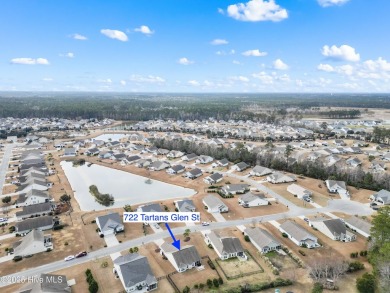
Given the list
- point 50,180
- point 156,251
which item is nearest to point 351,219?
point 156,251

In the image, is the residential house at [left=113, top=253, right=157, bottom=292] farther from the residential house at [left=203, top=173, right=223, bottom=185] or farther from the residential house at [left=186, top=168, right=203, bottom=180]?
the residential house at [left=186, top=168, right=203, bottom=180]

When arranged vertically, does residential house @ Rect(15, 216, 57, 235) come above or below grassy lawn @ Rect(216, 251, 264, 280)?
above

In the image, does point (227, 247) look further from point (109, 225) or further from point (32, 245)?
point (32, 245)

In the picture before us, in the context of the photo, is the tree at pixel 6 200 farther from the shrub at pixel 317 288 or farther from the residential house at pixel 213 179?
the shrub at pixel 317 288

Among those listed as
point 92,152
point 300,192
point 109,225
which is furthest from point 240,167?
point 92,152

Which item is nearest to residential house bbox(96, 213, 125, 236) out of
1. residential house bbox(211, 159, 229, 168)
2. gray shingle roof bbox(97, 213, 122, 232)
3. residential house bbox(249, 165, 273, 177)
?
gray shingle roof bbox(97, 213, 122, 232)

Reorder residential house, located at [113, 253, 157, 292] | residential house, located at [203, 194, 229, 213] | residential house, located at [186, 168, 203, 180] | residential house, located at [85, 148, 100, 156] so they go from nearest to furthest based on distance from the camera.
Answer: residential house, located at [113, 253, 157, 292], residential house, located at [203, 194, 229, 213], residential house, located at [186, 168, 203, 180], residential house, located at [85, 148, 100, 156]

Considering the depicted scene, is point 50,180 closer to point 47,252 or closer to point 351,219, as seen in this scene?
point 47,252

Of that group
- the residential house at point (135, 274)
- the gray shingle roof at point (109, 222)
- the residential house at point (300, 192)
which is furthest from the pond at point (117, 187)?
the residential house at point (135, 274)
